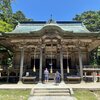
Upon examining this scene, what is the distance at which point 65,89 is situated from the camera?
12.4 m

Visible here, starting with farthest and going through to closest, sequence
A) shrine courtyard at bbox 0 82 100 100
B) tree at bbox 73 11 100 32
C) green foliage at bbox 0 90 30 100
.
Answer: tree at bbox 73 11 100 32
shrine courtyard at bbox 0 82 100 100
green foliage at bbox 0 90 30 100

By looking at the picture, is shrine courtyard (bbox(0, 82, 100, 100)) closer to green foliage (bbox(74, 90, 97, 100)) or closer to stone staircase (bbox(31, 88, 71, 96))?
green foliage (bbox(74, 90, 97, 100))

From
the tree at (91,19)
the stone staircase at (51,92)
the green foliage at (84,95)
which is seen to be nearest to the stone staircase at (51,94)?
the stone staircase at (51,92)

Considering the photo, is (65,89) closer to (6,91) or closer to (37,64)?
(6,91)

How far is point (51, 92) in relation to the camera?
39.0ft

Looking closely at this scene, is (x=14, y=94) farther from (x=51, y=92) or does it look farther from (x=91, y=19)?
(x=91, y=19)

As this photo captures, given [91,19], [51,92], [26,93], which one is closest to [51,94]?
[51,92]

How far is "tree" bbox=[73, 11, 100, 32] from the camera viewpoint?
48.2 meters

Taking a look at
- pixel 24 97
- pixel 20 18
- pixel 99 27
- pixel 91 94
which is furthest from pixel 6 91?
Result: pixel 20 18

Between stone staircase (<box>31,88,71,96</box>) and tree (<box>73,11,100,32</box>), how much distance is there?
3843 cm

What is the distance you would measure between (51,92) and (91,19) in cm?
4253

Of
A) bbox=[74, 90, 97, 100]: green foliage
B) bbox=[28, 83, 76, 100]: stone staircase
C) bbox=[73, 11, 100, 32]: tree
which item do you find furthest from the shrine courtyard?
bbox=[73, 11, 100, 32]: tree

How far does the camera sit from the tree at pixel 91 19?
158 ft

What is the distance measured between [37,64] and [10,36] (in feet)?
22.3
